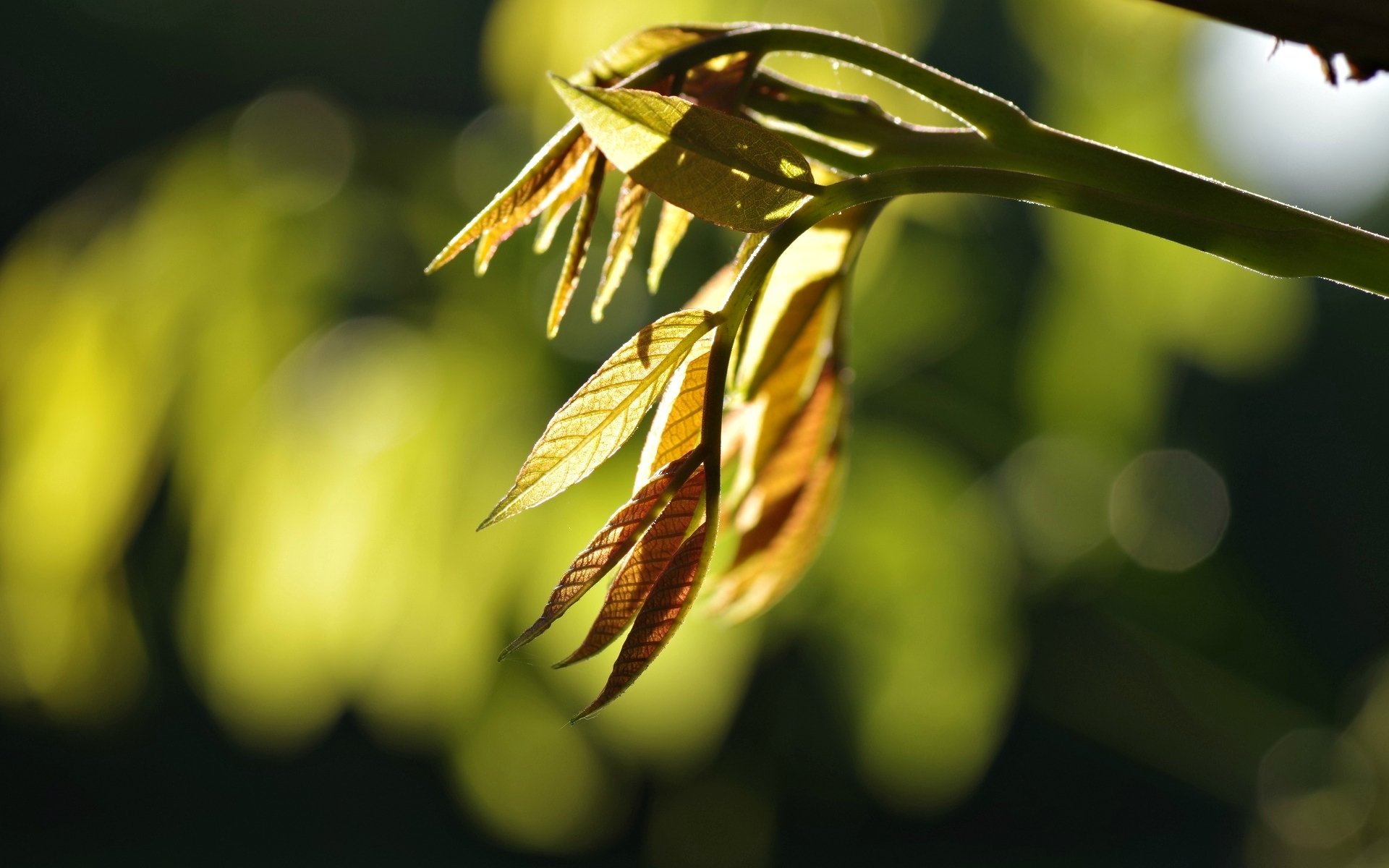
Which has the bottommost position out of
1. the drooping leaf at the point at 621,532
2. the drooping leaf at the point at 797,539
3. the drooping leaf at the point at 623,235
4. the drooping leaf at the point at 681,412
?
the drooping leaf at the point at 797,539

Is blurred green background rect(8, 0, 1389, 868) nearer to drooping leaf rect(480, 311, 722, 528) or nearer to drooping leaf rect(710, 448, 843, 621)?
drooping leaf rect(710, 448, 843, 621)

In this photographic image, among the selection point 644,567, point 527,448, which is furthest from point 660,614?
point 527,448

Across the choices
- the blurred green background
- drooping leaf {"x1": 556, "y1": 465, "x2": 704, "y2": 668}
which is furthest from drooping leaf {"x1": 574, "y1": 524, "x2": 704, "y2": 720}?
the blurred green background

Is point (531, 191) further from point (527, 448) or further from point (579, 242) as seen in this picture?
point (527, 448)

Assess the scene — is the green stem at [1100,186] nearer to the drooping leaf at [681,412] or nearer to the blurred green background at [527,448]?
the drooping leaf at [681,412]

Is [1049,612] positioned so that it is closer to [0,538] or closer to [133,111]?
[0,538]

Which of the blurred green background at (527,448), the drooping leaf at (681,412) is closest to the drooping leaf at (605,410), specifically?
the drooping leaf at (681,412)
